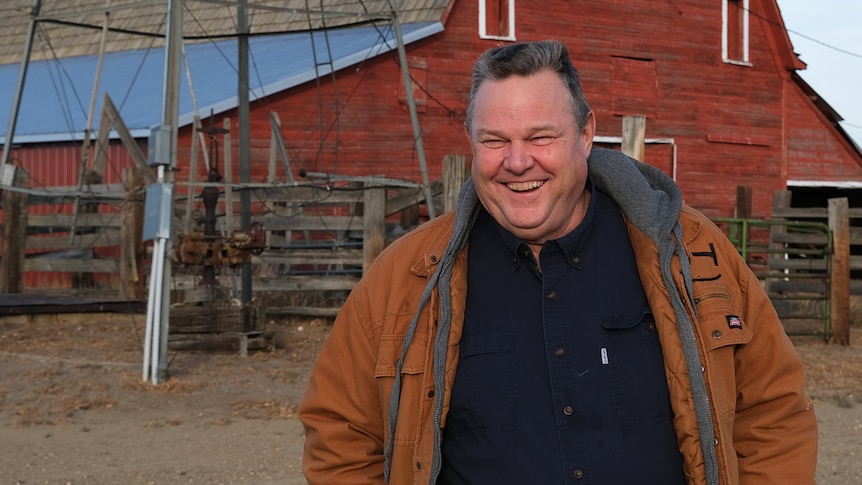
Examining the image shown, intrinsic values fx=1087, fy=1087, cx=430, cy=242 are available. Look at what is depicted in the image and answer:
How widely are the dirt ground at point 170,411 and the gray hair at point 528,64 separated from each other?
399 centimetres

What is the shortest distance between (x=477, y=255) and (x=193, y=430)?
5.14 m

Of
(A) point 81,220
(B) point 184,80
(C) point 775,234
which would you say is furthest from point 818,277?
(B) point 184,80

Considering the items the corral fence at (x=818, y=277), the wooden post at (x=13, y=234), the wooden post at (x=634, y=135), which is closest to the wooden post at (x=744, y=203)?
the corral fence at (x=818, y=277)

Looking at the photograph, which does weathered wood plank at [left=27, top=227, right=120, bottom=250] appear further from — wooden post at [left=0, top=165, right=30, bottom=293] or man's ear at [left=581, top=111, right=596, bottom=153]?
man's ear at [left=581, top=111, right=596, bottom=153]

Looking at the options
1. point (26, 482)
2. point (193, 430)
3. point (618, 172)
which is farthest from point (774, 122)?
point (618, 172)

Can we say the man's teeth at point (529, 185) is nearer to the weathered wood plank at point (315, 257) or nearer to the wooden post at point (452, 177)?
the wooden post at point (452, 177)

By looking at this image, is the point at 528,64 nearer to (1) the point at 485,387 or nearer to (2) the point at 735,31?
(1) the point at 485,387

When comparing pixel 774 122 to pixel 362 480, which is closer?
pixel 362 480

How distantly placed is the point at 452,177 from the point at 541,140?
810cm

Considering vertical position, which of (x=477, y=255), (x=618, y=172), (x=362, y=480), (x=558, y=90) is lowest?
(x=362, y=480)

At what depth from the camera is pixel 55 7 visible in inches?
1137

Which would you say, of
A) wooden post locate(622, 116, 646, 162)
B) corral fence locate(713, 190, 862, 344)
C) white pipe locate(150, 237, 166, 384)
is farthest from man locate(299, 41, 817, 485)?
corral fence locate(713, 190, 862, 344)

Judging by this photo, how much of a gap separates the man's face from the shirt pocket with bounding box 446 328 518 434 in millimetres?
315

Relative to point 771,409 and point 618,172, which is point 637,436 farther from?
point 618,172
